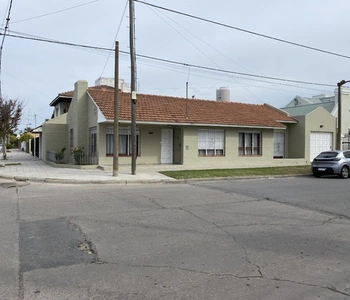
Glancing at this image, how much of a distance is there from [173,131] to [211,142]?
2686 mm

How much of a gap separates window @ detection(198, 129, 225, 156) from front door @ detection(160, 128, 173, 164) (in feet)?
6.29

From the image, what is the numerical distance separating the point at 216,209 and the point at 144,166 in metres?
12.0

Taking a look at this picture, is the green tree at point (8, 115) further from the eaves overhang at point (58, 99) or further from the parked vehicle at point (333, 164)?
the parked vehicle at point (333, 164)

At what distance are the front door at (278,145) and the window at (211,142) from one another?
643 cm

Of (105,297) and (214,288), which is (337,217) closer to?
(214,288)

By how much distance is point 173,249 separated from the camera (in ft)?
18.1

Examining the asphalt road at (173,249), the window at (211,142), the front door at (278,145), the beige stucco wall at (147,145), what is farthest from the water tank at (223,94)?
the asphalt road at (173,249)

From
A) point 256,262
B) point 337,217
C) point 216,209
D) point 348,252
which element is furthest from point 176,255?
point 337,217

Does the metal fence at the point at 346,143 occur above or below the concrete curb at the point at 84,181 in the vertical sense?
above

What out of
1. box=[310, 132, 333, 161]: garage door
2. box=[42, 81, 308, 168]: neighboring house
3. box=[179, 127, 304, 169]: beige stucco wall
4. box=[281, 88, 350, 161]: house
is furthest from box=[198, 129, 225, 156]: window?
box=[310, 132, 333, 161]: garage door

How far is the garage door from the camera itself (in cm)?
2808

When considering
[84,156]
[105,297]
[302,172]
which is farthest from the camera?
[84,156]

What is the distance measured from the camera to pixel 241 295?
3.90 metres

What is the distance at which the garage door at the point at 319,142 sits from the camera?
28.1m
